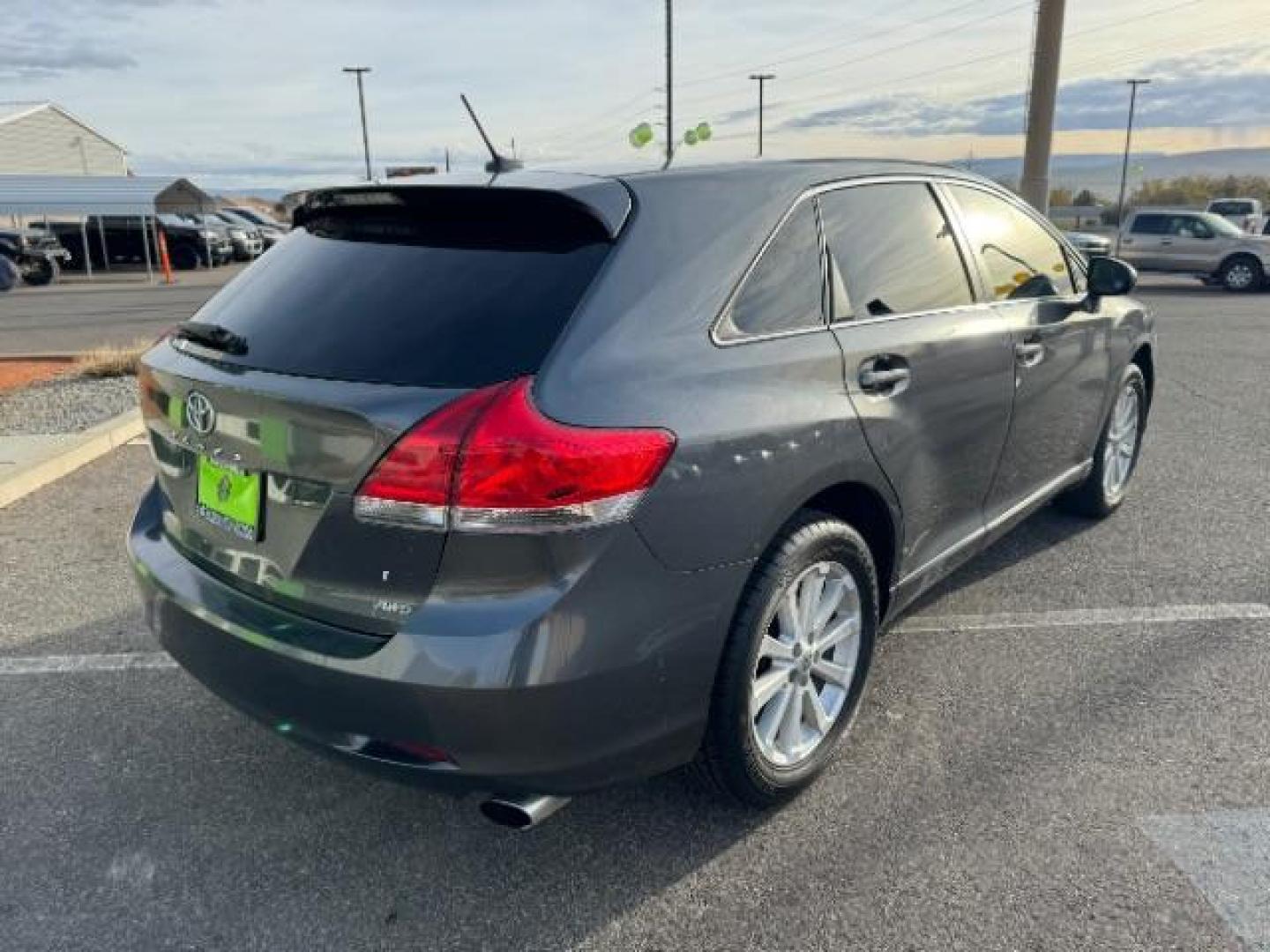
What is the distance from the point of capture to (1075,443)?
14.1 feet

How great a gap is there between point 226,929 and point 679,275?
189 centimetres

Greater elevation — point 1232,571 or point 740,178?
point 740,178

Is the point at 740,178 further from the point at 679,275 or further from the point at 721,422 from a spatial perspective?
the point at 721,422

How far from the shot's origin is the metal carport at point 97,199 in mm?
27203

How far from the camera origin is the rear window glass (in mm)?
2146

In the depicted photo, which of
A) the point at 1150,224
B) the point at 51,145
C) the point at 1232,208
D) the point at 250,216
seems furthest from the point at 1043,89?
the point at 51,145

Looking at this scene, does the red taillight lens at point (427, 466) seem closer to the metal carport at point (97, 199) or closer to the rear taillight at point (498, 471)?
the rear taillight at point (498, 471)

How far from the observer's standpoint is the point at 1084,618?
152 inches

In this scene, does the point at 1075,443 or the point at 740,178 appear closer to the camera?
the point at 740,178

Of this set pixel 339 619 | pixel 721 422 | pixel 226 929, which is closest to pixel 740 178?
pixel 721 422

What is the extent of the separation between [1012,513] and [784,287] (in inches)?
68.7

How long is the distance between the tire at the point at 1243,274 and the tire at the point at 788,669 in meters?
20.3

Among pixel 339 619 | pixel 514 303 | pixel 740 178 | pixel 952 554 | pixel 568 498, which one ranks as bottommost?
pixel 952 554

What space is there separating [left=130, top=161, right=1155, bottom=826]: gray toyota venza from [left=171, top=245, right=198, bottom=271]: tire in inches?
1226
